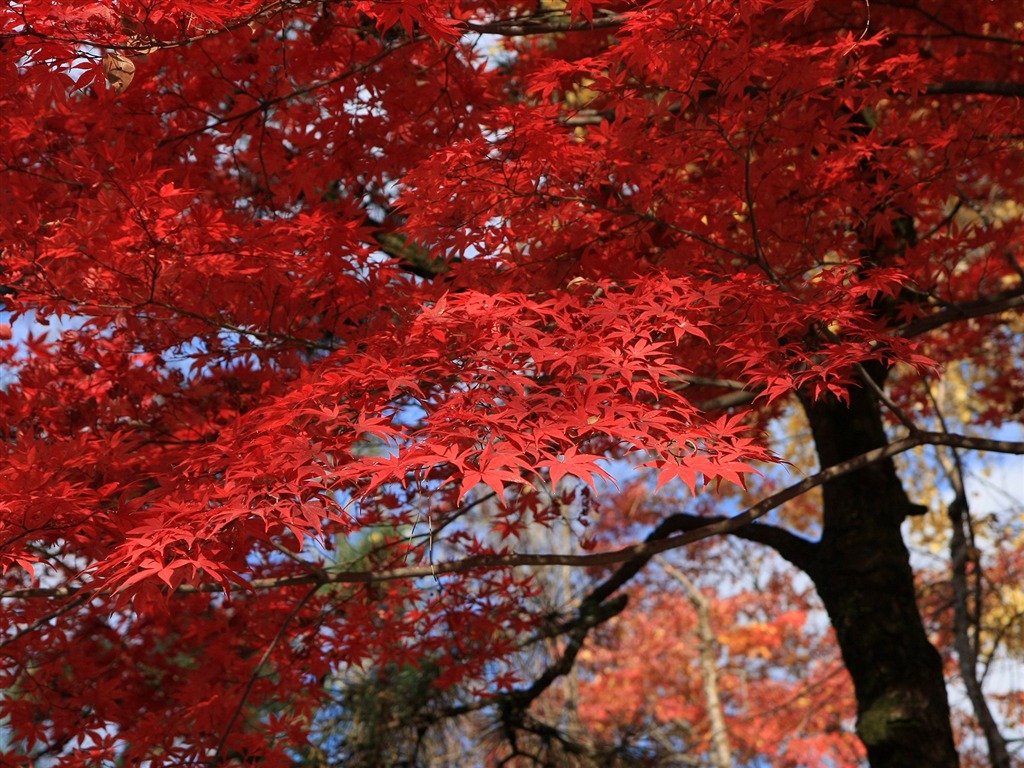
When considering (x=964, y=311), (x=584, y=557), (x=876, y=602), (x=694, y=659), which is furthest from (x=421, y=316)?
(x=694, y=659)

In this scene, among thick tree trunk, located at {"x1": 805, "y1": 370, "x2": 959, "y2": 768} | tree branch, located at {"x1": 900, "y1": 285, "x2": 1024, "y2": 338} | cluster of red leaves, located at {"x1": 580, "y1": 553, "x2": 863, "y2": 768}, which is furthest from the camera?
cluster of red leaves, located at {"x1": 580, "y1": 553, "x2": 863, "y2": 768}

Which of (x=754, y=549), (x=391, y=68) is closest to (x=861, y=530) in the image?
(x=391, y=68)

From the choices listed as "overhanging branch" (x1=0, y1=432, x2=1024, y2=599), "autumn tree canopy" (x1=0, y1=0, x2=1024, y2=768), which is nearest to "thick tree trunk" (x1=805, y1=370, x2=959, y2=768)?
"autumn tree canopy" (x1=0, y1=0, x2=1024, y2=768)

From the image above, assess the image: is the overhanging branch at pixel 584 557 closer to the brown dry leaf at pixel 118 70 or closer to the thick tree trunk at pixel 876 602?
the thick tree trunk at pixel 876 602

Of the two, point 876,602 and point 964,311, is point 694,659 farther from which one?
point 964,311

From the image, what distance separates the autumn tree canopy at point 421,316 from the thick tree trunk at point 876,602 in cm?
2

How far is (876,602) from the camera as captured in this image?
5184 mm

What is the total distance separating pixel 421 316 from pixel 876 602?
3525mm

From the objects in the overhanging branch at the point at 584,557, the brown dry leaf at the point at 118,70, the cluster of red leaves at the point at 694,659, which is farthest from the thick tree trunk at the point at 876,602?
the cluster of red leaves at the point at 694,659

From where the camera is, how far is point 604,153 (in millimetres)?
3385

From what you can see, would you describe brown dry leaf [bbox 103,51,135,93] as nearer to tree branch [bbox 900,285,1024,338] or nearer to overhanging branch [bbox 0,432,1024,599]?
overhanging branch [bbox 0,432,1024,599]

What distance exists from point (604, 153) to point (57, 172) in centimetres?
226

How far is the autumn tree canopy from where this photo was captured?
2.62 m

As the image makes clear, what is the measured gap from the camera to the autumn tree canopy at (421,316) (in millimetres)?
→ 2621
